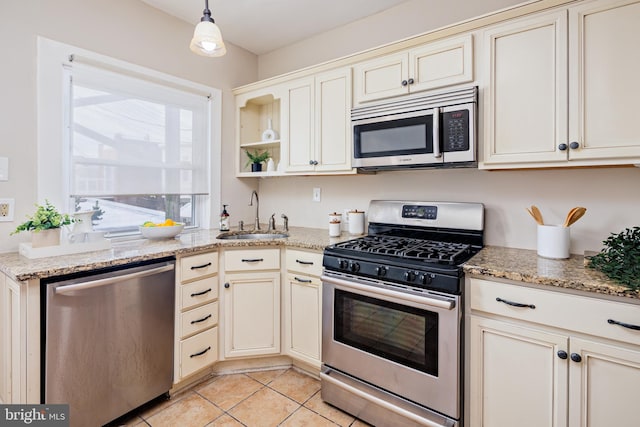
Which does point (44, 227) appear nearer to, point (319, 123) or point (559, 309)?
point (319, 123)

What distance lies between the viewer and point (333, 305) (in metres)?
1.90

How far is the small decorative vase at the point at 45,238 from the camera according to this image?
1653 millimetres

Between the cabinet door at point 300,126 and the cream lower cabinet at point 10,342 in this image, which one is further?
the cabinet door at point 300,126

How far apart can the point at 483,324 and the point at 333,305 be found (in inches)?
31.0

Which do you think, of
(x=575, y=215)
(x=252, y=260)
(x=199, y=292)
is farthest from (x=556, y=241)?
(x=199, y=292)

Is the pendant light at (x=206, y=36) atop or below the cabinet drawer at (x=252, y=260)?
atop

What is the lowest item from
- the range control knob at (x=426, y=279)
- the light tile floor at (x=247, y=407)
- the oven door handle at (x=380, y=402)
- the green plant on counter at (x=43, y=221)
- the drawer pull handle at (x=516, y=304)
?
the light tile floor at (x=247, y=407)

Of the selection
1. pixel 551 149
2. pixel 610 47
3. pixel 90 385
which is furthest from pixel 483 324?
pixel 90 385

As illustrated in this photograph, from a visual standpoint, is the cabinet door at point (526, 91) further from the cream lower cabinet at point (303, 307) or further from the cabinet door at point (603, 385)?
the cream lower cabinet at point (303, 307)

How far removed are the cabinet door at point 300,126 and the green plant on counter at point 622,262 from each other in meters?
1.75

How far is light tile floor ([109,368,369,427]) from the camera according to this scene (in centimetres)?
178

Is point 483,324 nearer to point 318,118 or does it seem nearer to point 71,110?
point 318,118

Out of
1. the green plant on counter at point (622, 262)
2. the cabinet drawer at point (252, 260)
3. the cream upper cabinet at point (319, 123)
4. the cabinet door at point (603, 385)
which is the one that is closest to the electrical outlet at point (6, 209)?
the cabinet drawer at point (252, 260)

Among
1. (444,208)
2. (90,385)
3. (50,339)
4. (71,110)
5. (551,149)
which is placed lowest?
(90,385)
